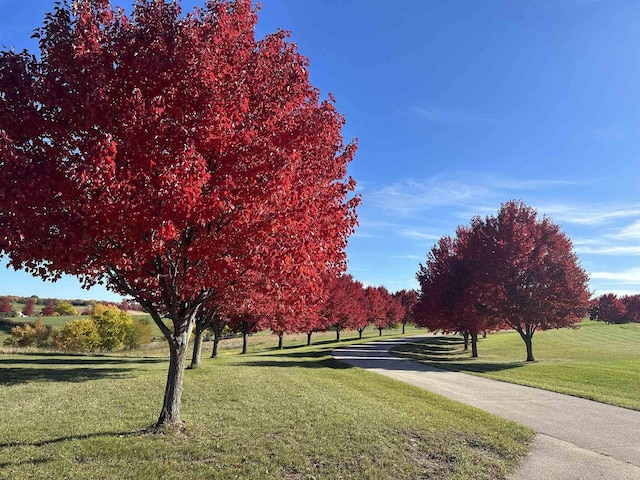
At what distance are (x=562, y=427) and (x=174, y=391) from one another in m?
9.94

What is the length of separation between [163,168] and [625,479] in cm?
943

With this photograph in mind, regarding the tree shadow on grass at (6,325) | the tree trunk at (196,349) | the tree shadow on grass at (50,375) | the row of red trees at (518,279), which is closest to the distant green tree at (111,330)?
the tree shadow on grass at (6,325)

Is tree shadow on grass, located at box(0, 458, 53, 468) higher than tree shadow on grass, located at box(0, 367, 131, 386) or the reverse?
higher

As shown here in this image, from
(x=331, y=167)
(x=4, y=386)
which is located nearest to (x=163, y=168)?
(x=331, y=167)

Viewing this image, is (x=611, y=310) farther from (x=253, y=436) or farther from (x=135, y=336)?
(x=253, y=436)

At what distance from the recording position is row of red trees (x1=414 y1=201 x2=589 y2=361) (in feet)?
97.8

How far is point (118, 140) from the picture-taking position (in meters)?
6.78

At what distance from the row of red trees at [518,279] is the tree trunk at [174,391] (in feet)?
90.2

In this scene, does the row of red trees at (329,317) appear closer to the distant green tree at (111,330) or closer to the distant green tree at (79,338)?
the distant green tree at (111,330)

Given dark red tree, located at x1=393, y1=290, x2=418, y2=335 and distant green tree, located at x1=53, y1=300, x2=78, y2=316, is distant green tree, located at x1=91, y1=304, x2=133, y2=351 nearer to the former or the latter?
dark red tree, located at x1=393, y1=290, x2=418, y2=335

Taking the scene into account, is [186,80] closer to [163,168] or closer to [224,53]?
[224,53]

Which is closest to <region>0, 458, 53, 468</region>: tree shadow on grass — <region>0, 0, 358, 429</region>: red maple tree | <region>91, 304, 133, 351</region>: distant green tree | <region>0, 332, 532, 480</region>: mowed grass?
<region>0, 332, 532, 480</region>: mowed grass

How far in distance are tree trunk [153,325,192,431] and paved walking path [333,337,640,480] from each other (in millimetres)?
6856

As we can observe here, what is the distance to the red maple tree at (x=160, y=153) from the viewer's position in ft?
20.3
